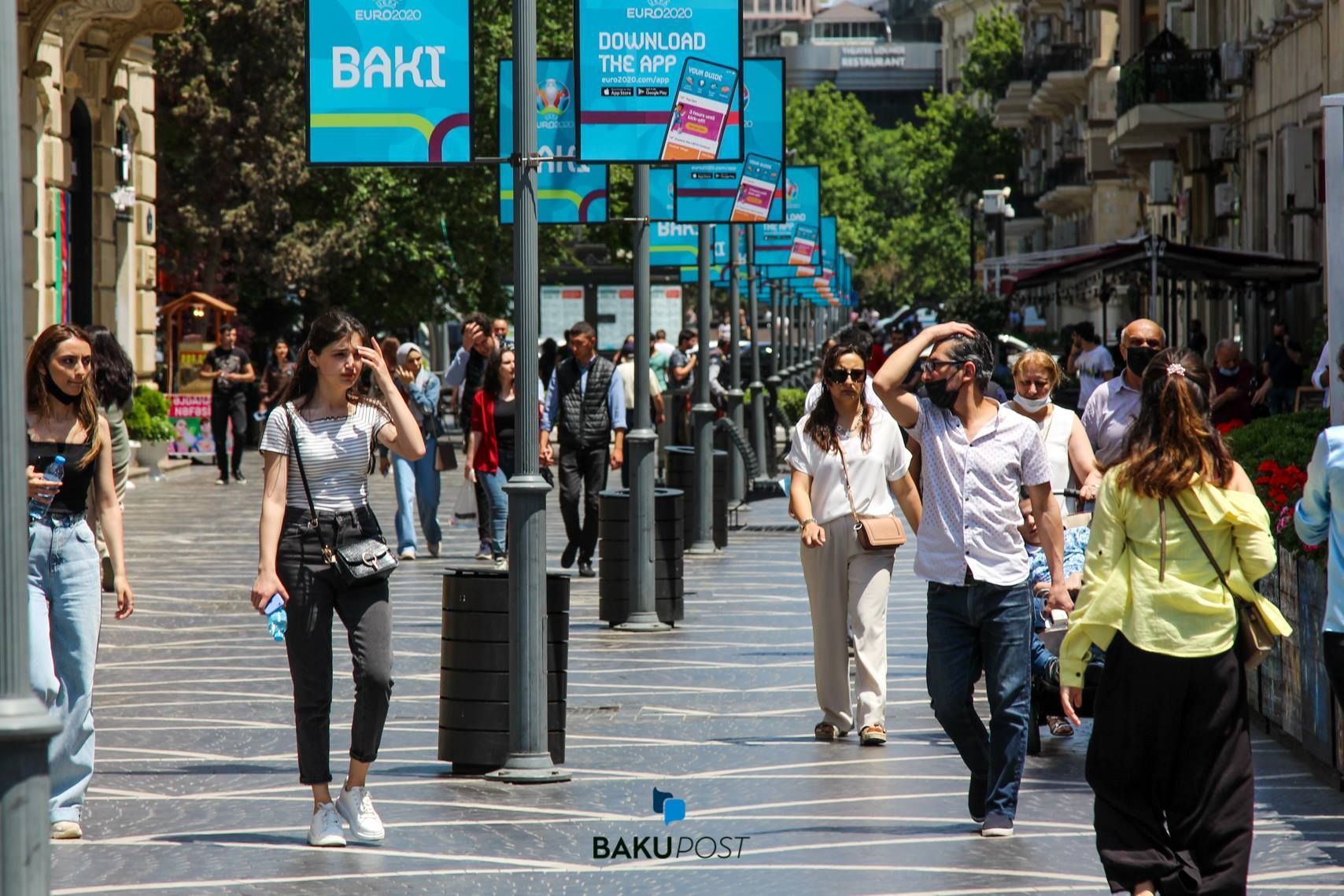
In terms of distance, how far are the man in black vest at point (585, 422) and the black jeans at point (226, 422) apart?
12.3 m

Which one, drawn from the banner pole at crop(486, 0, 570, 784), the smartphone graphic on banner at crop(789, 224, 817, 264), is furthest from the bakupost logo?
the smartphone graphic on banner at crop(789, 224, 817, 264)

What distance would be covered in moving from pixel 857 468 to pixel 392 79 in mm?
2687

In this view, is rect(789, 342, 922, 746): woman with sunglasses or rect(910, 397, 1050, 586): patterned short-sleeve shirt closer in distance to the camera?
rect(910, 397, 1050, 586): patterned short-sleeve shirt

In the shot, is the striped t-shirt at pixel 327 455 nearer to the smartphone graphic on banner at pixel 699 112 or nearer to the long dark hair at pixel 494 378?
the smartphone graphic on banner at pixel 699 112

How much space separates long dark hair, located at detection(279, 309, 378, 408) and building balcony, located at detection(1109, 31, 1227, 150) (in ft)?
92.2

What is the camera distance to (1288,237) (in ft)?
95.2

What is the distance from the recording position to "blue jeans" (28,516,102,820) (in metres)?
7.80

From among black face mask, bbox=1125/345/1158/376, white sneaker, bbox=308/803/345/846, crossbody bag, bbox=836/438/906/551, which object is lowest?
white sneaker, bbox=308/803/345/846

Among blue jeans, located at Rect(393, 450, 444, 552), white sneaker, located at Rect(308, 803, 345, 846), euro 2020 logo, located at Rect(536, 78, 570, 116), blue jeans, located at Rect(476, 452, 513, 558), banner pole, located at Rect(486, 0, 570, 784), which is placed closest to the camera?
white sneaker, located at Rect(308, 803, 345, 846)

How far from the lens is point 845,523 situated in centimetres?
1013

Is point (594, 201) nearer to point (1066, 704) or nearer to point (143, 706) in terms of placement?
point (143, 706)

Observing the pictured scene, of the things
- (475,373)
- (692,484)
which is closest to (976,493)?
(475,373)

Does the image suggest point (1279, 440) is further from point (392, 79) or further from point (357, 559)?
point (357, 559)

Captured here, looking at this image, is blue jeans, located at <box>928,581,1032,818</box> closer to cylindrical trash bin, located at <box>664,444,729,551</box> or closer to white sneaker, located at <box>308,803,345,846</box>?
white sneaker, located at <box>308,803,345,846</box>
